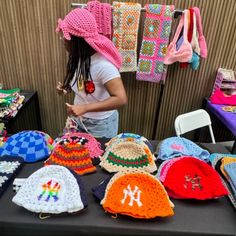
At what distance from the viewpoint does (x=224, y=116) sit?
5.89 feet

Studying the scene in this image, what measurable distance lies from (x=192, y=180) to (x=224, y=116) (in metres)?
1.11

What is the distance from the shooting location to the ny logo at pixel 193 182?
855 millimetres

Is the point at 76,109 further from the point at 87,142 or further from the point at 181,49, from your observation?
the point at 181,49

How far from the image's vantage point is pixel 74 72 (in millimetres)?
1164

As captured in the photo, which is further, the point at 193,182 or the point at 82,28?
the point at 82,28

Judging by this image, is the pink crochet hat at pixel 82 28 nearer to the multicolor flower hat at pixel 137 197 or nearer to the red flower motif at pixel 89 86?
the red flower motif at pixel 89 86

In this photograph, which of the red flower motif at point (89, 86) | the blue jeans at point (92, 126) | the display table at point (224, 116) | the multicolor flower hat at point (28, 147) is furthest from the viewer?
the display table at point (224, 116)

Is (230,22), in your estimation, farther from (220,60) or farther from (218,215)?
(218,215)

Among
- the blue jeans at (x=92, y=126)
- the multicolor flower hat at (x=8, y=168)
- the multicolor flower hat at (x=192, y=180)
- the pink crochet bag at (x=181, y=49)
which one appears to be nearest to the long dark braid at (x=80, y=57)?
the blue jeans at (x=92, y=126)

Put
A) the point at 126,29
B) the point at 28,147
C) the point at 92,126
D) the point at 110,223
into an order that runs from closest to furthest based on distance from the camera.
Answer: the point at 110,223, the point at 28,147, the point at 92,126, the point at 126,29

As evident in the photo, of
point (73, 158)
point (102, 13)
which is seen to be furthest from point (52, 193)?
point (102, 13)

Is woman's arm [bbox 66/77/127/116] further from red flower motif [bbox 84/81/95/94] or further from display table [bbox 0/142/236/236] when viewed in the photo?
display table [bbox 0/142/236/236]

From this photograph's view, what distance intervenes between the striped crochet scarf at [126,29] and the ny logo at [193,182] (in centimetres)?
116

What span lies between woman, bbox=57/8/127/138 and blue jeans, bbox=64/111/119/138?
12 centimetres
